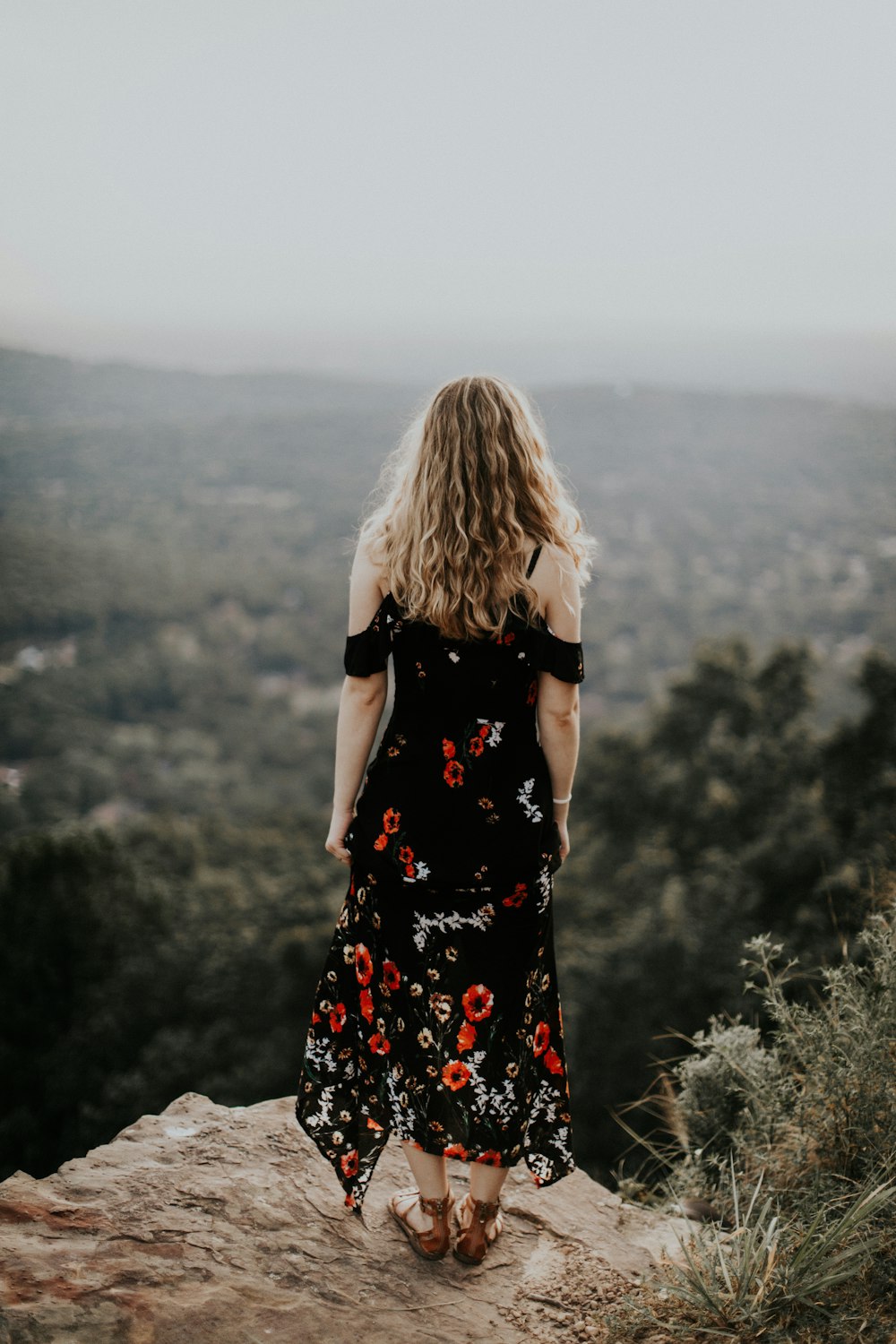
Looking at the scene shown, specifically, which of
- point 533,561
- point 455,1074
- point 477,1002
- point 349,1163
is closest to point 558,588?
point 533,561

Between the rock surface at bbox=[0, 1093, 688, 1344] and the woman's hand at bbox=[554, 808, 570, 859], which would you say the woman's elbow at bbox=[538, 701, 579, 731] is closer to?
the woman's hand at bbox=[554, 808, 570, 859]

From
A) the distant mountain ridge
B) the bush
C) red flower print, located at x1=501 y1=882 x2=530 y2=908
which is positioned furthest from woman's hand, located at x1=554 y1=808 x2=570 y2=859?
the distant mountain ridge

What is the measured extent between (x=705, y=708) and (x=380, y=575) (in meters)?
14.0

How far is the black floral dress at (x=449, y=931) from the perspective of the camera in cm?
169

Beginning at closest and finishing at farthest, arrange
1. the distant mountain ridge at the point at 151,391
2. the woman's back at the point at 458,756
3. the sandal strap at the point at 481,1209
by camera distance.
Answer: the woman's back at the point at 458,756
the sandal strap at the point at 481,1209
the distant mountain ridge at the point at 151,391

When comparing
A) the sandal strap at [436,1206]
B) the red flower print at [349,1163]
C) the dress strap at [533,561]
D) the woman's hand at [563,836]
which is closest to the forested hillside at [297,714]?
the dress strap at [533,561]

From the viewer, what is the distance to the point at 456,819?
66.8 inches

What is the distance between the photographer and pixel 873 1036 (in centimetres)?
202

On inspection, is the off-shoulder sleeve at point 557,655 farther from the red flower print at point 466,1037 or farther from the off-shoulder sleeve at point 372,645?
the red flower print at point 466,1037

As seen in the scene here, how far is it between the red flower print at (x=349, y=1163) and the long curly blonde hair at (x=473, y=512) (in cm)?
120

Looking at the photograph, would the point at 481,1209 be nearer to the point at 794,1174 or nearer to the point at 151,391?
the point at 794,1174

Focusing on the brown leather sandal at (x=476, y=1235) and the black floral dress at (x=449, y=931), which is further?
the brown leather sandal at (x=476, y=1235)

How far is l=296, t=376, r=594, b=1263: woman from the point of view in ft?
5.17

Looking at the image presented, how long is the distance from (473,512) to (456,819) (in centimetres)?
59
